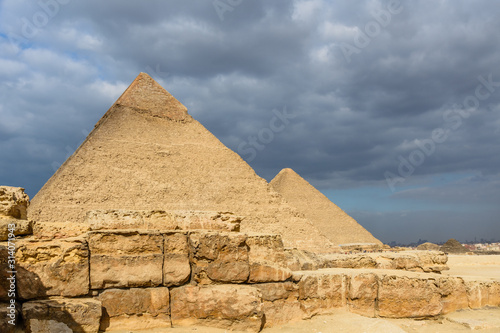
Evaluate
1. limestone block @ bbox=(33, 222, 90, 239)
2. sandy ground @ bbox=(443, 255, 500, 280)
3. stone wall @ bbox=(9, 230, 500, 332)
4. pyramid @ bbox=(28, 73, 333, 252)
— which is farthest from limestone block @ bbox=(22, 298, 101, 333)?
pyramid @ bbox=(28, 73, 333, 252)

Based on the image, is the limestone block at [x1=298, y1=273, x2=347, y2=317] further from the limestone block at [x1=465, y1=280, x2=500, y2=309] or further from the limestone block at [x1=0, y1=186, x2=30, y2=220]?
the limestone block at [x1=0, y1=186, x2=30, y2=220]

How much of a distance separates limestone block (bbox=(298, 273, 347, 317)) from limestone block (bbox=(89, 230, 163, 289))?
1.25m

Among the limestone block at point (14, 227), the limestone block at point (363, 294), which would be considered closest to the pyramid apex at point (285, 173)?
the limestone block at point (363, 294)

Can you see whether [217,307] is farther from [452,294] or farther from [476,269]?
[476,269]

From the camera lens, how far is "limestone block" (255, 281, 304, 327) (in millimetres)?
3654

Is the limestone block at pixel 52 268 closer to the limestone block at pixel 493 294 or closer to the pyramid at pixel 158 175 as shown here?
the limestone block at pixel 493 294

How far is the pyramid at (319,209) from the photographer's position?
67.5 metres

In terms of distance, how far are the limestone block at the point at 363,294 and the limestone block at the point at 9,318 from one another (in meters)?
2.61

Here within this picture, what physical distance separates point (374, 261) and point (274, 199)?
41.5 m

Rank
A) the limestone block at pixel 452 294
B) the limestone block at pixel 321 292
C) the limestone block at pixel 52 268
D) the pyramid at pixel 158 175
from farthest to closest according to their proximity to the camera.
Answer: the pyramid at pixel 158 175 → the limestone block at pixel 452 294 → the limestone block at pixel 321 292 → the limestone block at pixel 52 268

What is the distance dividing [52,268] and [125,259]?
476mm

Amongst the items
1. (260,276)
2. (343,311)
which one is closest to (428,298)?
(343,311)

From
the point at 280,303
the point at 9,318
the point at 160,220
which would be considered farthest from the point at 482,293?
the point at 9,318

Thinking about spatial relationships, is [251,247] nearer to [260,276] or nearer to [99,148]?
[260,276]
